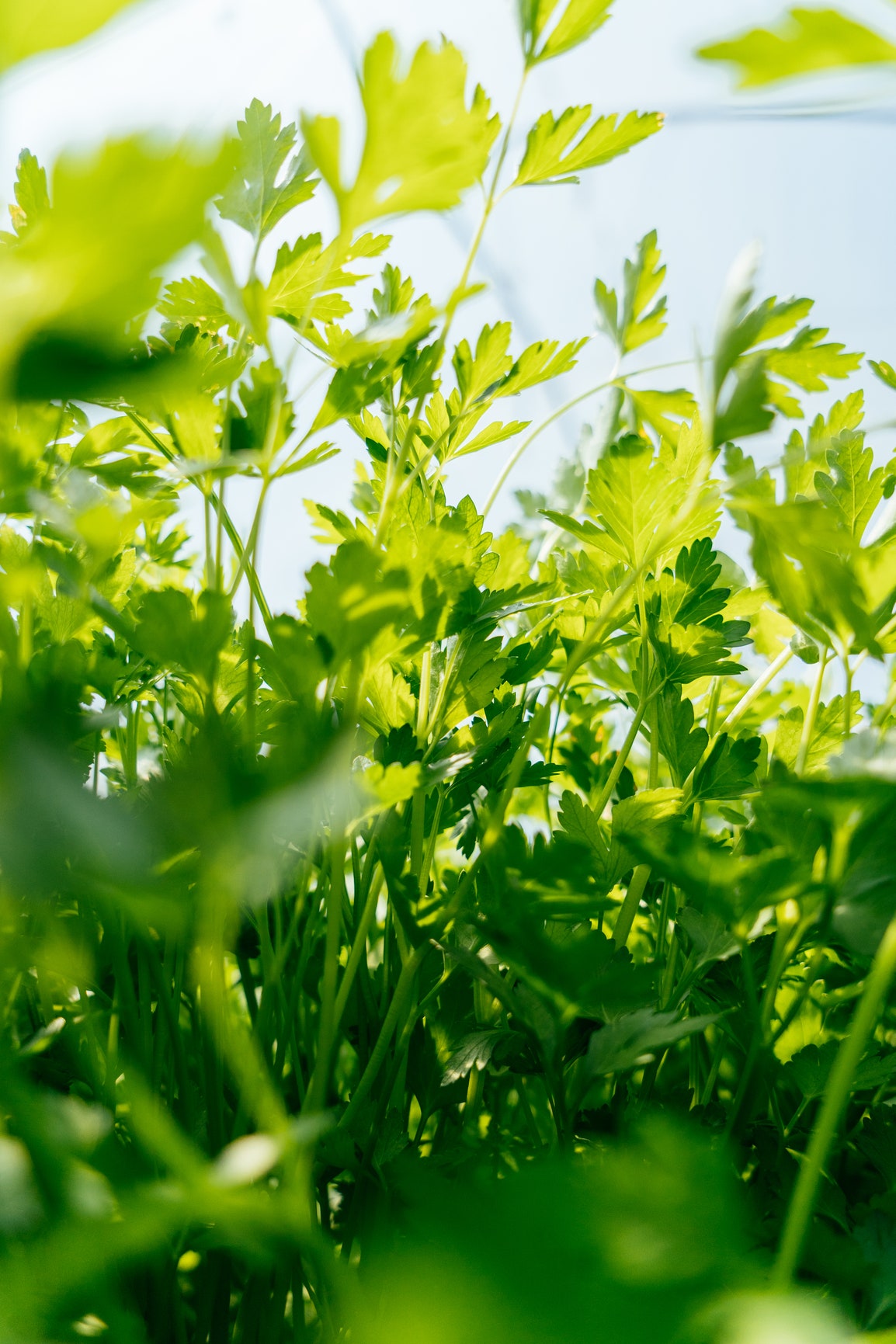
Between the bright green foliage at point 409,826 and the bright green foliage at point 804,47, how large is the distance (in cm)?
8

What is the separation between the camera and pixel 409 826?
0.44 meters

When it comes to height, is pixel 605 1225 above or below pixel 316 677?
below

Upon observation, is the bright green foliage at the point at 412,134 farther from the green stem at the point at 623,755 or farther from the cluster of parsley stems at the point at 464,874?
the green stem at the point at 623,755

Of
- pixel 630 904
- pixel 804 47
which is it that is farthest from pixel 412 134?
pixel 630 904

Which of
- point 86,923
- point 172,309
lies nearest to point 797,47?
point 172,309

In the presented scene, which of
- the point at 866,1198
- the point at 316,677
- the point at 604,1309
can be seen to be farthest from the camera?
the point at 866,1198

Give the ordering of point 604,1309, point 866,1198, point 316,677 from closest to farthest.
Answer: point 604,1309 < point 316,677 < point 866,1198

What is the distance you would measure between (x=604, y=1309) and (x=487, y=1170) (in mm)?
211

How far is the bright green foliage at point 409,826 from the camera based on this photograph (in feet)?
0.65

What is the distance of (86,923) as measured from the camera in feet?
1.42

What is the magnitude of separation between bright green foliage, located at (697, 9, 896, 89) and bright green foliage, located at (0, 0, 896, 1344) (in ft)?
0.27

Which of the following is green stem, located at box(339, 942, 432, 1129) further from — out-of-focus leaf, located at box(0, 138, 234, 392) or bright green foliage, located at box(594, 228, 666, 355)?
bright green foliage, located at box(594, 228, 666, 355)

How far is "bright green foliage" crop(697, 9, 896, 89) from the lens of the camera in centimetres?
22

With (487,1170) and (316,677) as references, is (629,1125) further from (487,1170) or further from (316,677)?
(316,677)
